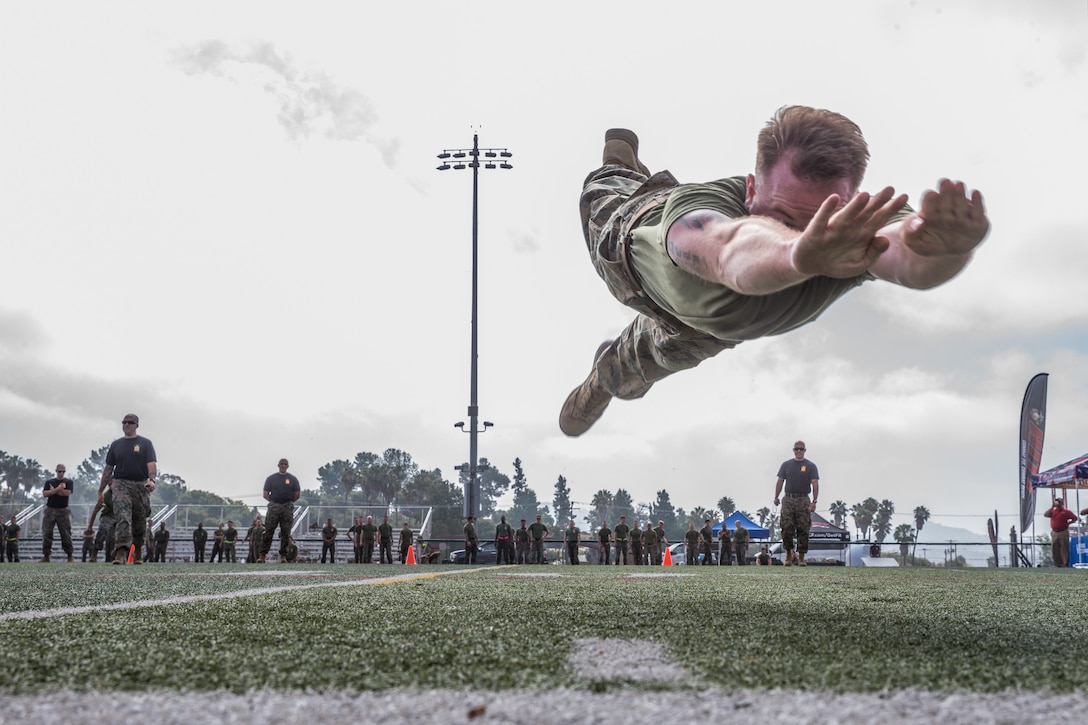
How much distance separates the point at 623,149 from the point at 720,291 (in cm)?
189

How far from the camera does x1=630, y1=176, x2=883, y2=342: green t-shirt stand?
8.66 feet

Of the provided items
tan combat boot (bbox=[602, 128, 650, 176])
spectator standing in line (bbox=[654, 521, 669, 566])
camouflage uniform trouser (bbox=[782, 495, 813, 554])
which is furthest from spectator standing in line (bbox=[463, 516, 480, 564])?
tan combat boot (bbox=[602, 128, 650, 176])

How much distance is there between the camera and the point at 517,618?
2271 millimetres

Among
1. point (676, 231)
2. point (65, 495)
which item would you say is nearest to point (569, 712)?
point (676, 231)

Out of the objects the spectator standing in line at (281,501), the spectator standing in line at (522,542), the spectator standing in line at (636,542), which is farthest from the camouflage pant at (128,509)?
the spectator standing in line at (636,542)

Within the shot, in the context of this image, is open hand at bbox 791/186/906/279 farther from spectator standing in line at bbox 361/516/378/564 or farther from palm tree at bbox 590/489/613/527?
palm tree at bbox 590/489/613/527

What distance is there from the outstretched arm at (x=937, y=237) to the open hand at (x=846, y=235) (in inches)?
3.0

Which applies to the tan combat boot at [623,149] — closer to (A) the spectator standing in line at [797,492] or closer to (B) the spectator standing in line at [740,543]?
(A) the spectator standing in line at [797,492]

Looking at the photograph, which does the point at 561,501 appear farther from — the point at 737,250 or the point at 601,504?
the point at 737,250

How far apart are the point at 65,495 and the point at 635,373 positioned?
10074 mm

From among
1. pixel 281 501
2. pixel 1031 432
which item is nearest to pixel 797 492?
pixel 281 501

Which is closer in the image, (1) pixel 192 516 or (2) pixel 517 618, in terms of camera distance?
(2) pixel 517 618

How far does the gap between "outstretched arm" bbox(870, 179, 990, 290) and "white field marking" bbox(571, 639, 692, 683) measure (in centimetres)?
101

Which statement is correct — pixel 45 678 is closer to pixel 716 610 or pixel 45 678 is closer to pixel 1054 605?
pixel 716 610
